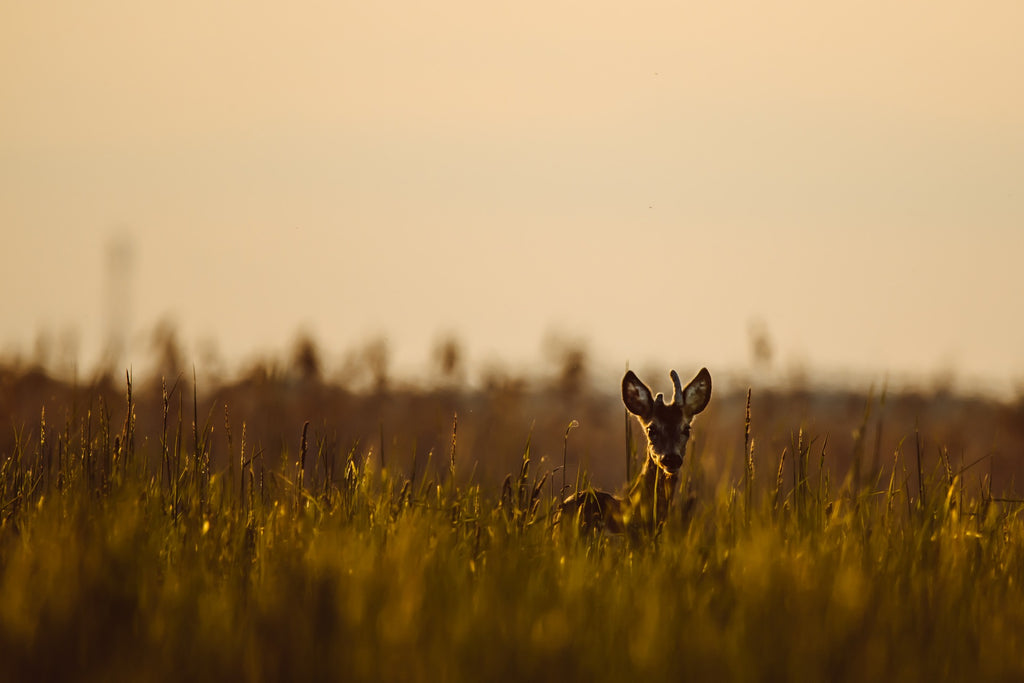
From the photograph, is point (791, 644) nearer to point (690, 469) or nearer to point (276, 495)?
point (690, 469)

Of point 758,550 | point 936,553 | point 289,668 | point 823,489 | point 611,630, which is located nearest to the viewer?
point 289,668

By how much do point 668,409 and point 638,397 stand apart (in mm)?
269

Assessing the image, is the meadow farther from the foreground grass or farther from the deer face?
the deer face

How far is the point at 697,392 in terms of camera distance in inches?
391

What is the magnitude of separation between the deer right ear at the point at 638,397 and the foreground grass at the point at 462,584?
281cm

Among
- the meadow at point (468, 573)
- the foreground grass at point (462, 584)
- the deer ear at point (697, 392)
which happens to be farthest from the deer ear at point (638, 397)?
the foreground grass at point (462, 584)

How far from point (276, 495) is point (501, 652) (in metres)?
2.30

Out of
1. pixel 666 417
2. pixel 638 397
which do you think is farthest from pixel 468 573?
pixel 666 417

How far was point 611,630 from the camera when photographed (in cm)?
500

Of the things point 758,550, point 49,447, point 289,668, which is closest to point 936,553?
point 758,550

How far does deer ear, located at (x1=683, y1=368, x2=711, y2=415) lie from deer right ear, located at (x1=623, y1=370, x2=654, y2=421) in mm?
282

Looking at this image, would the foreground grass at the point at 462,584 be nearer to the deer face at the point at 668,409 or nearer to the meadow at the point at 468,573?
the meadow at the point at 468,573

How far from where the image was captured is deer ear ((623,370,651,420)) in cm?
969

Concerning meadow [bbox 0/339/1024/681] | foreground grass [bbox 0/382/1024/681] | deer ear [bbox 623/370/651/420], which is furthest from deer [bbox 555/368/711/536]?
foreground grass [bbox 0/382/1024/681]
